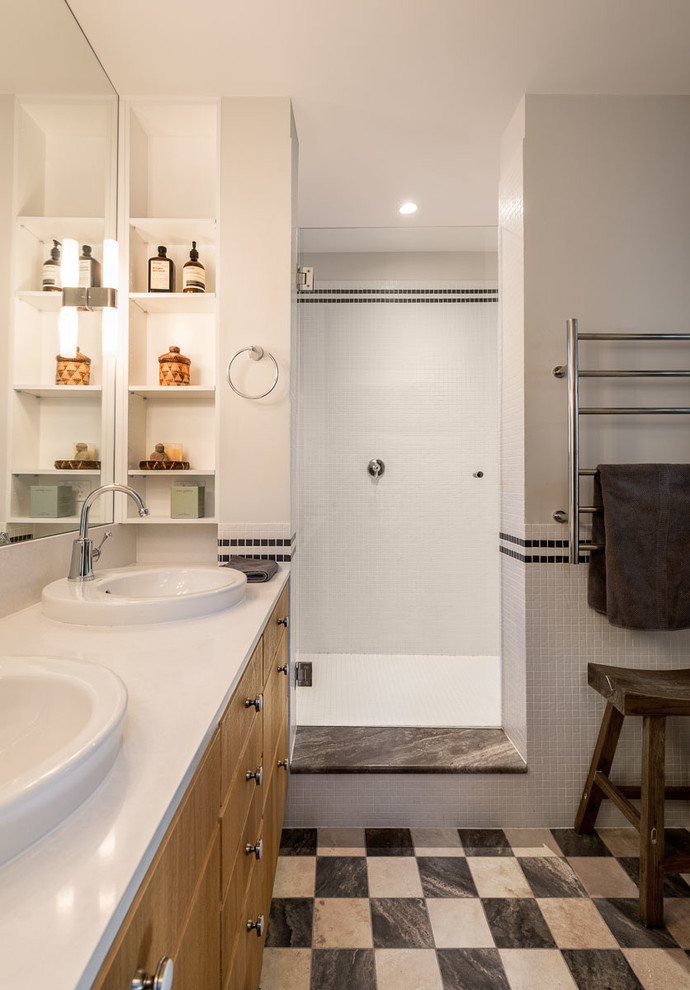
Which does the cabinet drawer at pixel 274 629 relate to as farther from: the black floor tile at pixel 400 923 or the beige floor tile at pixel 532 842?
the beige floor tile at pixel 532 842

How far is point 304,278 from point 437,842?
198 centimetres

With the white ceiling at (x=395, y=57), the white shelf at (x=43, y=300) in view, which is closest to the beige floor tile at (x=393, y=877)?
the white shelf at (x=43, y=300)

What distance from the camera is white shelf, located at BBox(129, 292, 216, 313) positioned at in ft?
6.07

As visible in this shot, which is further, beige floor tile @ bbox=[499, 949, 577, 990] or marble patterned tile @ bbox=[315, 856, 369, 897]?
marble patterned tile @ bbox=[315, 856, 369, 897]

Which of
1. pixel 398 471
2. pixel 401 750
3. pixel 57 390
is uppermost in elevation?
pixel 57 390

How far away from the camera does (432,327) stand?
223cm

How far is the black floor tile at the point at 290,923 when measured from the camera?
134 centimetres

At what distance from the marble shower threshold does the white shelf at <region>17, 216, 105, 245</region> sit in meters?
1.68

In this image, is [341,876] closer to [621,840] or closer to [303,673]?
[303,673]

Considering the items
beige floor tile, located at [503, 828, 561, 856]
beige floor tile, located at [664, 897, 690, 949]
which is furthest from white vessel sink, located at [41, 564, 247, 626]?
beige floor tile, located at [664, 897, 690, 949]

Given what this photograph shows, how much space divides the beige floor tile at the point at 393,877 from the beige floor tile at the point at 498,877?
0.57 feet

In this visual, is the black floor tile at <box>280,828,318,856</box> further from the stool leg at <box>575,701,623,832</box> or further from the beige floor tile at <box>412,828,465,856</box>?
the stool leg at <box>575,701,623,832</box>

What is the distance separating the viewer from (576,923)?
1.41m

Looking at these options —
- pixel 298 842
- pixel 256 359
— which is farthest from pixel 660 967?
pixel 256 359
